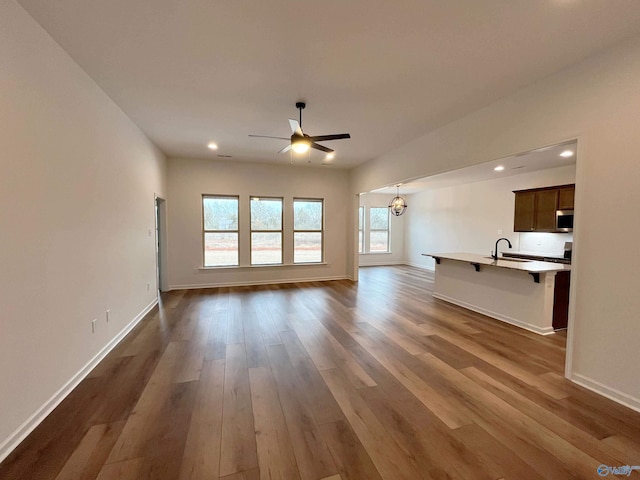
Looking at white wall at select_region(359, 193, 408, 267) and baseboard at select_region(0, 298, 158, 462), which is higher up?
white wall at select_region(359, 193, 408, 267)

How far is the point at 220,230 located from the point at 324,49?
203 inches

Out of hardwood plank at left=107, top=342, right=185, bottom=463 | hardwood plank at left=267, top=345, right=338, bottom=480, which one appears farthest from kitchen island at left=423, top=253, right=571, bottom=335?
hardwood plank at left=107, top=342, right=185, bottom=463

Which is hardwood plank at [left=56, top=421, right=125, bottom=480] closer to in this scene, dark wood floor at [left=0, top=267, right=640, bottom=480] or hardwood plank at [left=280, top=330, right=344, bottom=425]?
dark wood floor at [left=0, top=267, right=640, bottom=480]

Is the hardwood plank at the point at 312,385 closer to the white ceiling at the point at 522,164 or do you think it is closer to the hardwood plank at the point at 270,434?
the hardwood plank at the point at 270,434

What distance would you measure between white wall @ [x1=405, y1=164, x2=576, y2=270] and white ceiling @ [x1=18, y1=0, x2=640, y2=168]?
165 inches

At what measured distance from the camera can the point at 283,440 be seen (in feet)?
6.20

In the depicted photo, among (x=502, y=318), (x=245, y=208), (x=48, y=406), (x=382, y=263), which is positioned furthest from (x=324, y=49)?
(x=382, y=263)

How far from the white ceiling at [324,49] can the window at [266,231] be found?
3.25m

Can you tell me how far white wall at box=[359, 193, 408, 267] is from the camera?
10.3 meters

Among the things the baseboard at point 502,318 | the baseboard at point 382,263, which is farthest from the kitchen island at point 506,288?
the baseboard at point 382,263

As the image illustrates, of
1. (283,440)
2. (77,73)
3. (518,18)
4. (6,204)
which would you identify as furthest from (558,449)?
(77,73)

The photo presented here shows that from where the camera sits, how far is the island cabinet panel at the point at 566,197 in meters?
5.63

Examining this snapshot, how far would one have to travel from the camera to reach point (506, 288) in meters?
4.25

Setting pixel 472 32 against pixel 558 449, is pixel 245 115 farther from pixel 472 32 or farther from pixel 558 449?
pixel 558 449
